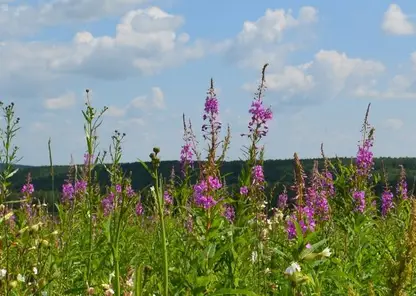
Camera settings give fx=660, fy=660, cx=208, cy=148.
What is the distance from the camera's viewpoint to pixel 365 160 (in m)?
7.48

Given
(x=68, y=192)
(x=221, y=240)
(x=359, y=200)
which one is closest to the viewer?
(x=221, y=240)

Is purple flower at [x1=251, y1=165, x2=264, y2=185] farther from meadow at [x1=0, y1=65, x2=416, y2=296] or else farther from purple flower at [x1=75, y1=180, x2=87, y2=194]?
purple flower at [x1=75, y1=180, x2=87, y2=194]

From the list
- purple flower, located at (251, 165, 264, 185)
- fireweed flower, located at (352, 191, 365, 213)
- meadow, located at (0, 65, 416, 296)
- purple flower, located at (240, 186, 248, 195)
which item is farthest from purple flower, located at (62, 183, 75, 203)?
purple flower, located at (240, 186, 248, 195)

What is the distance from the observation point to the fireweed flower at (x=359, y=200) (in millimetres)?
→ 6516

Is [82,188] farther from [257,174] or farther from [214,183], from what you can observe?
[257,174]

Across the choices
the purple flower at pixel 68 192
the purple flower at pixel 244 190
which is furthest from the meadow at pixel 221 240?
the purple flower at pixel 68 192

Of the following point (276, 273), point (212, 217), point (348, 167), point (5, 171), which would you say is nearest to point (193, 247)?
point (212, 217)

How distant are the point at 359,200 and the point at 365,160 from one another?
0.95 m

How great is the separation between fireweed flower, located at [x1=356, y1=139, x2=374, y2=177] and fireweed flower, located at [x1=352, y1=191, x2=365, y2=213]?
1.43ft

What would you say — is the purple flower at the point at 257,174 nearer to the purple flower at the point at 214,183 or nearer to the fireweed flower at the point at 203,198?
the purple flower at the point at 214,183

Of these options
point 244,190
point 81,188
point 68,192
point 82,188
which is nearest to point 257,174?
point 244,190

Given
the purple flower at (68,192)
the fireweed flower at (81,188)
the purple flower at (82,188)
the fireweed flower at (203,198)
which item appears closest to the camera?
the fireweed flower at (81,188)

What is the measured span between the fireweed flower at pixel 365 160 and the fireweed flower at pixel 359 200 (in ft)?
1.43

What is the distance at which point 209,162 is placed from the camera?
222 inches
